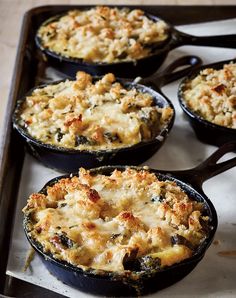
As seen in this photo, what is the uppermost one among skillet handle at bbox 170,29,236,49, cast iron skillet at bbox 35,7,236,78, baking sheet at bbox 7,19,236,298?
skillet handle at bbox 170,29,236,49

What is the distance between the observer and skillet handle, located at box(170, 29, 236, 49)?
3578mm

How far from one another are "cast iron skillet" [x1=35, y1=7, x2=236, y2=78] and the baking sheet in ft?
0.51

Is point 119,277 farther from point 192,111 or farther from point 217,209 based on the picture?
point 192,111

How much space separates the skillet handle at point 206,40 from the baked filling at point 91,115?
0.56 metres

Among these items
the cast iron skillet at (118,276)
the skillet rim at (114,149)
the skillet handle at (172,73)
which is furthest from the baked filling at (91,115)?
the cast iron skillet at (118,276)

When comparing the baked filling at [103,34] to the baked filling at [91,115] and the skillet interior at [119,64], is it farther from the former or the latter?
the baked filling at [91,115]

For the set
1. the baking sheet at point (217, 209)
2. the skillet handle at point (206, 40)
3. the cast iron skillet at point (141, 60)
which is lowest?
the baking sheet at point (217, 209)

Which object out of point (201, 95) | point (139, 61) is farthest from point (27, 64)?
point (201, 95)

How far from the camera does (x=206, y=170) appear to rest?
2680mm

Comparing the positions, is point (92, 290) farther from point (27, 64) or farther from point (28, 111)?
point (27, 64)

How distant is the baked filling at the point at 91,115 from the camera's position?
287cm

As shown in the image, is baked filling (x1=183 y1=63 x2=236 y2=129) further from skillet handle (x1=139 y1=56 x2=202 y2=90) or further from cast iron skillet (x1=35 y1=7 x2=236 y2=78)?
cast iron skillet (x1=35 y1=7 x2=236 y2=78)

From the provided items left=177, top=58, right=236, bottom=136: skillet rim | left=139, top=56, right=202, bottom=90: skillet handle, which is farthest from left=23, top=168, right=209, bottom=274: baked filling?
left=139, top=56, right=202, bottom=90: skillet handle

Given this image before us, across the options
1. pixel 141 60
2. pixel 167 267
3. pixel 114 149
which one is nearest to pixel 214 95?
pixel 141 60
